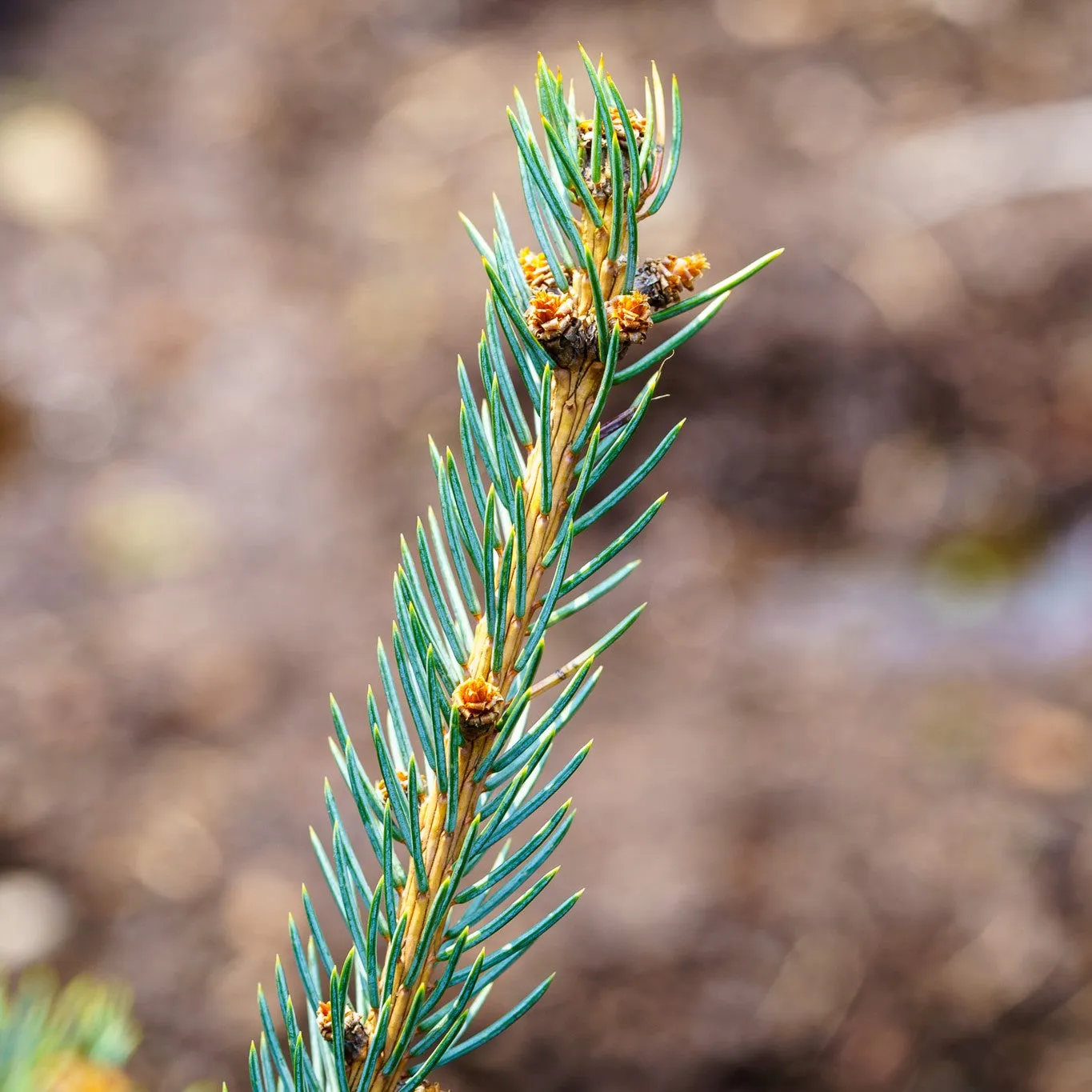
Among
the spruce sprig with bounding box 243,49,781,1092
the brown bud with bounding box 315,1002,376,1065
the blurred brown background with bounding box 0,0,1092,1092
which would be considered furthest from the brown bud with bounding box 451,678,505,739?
the blurred brown background with bounding box 0,0,1092,1092

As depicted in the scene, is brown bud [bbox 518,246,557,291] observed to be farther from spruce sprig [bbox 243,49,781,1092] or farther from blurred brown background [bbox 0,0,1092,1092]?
blurred brown background [bbox 0,0,1092,1092]

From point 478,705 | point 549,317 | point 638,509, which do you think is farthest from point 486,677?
point 638,509

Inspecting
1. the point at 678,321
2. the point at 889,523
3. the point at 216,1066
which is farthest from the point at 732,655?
the point at 216,1066

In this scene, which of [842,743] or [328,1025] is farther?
[842,743]

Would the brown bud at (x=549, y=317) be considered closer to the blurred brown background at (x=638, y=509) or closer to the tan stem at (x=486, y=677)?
the tan stem at (x=486, y=677)

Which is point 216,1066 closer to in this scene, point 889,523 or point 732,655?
point 732,655

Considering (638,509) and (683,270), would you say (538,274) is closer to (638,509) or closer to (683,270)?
(683,270)

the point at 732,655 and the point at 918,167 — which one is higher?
the point at 918,167
